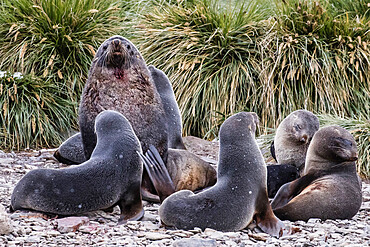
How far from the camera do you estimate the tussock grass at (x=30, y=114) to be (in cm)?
844

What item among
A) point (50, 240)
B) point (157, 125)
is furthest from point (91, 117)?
point (50, 240)

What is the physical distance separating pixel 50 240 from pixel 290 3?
6.60 m

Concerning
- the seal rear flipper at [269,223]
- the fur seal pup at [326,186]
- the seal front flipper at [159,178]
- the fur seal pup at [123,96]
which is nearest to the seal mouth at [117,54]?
the fur seal pup at [123,96]

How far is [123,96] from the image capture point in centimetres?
584

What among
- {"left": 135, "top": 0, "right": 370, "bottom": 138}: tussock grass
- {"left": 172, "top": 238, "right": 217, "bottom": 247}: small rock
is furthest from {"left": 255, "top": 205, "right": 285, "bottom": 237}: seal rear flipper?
{"left": 135, "top": 0, "right": 370, "bottom": 138}: tussock grass

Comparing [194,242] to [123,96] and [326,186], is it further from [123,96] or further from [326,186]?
[123,96]

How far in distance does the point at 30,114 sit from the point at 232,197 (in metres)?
4.92

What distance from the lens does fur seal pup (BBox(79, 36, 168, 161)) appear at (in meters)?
5.76

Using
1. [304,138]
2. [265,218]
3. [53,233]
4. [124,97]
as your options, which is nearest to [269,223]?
[265,218]

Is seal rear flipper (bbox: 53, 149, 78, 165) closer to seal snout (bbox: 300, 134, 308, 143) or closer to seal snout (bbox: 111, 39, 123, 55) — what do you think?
seal snout (bbox: 111, 39, 123, 55)

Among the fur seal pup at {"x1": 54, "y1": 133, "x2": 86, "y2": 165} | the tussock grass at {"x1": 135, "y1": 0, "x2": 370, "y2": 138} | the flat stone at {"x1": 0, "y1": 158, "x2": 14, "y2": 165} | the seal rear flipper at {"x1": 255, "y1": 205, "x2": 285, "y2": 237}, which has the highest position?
the tussock grass at {"x1": 135, "y1": 0, "x2": 370, "y2": 138}

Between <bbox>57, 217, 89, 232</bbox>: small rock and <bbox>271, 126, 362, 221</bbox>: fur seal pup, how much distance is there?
1.56 m

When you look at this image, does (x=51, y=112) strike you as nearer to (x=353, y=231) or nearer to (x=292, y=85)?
(x=292, y=85)

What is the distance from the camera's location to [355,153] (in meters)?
5.30
